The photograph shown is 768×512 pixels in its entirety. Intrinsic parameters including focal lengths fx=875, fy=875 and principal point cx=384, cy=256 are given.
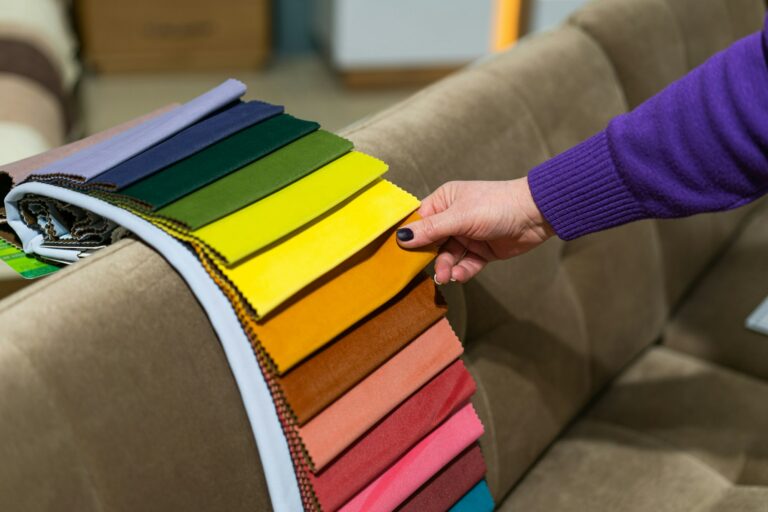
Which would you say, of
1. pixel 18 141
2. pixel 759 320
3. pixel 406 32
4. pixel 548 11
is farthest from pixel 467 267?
pixel 548 11

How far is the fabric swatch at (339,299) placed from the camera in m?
0.83

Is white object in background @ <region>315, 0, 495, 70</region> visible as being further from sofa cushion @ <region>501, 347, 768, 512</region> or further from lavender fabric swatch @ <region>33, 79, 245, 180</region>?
lavender fabric swatch @ <region>33, 79, 245, 180</region>

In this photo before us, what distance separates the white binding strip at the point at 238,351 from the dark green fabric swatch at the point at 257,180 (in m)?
0.03

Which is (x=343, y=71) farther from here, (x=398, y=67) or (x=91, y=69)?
(x=91, y=69)

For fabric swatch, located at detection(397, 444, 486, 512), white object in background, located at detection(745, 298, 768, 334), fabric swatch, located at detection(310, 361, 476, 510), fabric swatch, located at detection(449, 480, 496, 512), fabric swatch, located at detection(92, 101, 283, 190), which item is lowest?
white object in background, located at detection(745, 298, 768, 334)

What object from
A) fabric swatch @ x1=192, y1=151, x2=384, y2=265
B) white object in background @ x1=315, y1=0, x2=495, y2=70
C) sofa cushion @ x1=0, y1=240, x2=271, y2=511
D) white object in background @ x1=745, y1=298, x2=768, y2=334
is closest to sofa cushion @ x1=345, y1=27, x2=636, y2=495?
fabric swatch @ x1=192, y1=151, x2=384, y2=265

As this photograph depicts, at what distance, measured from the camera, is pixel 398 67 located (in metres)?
3.67

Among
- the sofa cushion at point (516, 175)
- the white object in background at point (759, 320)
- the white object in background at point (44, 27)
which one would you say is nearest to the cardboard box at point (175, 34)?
the white object in background at point (44, 27)

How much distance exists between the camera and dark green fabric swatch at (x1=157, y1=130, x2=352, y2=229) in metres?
0.85

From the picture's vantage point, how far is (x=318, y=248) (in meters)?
0.88

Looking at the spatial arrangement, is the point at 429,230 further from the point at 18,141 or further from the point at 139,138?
the point at 18,141

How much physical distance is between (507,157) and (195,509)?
67 centimetres

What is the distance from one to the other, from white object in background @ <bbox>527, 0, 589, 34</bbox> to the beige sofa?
171cm

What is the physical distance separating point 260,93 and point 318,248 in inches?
110
